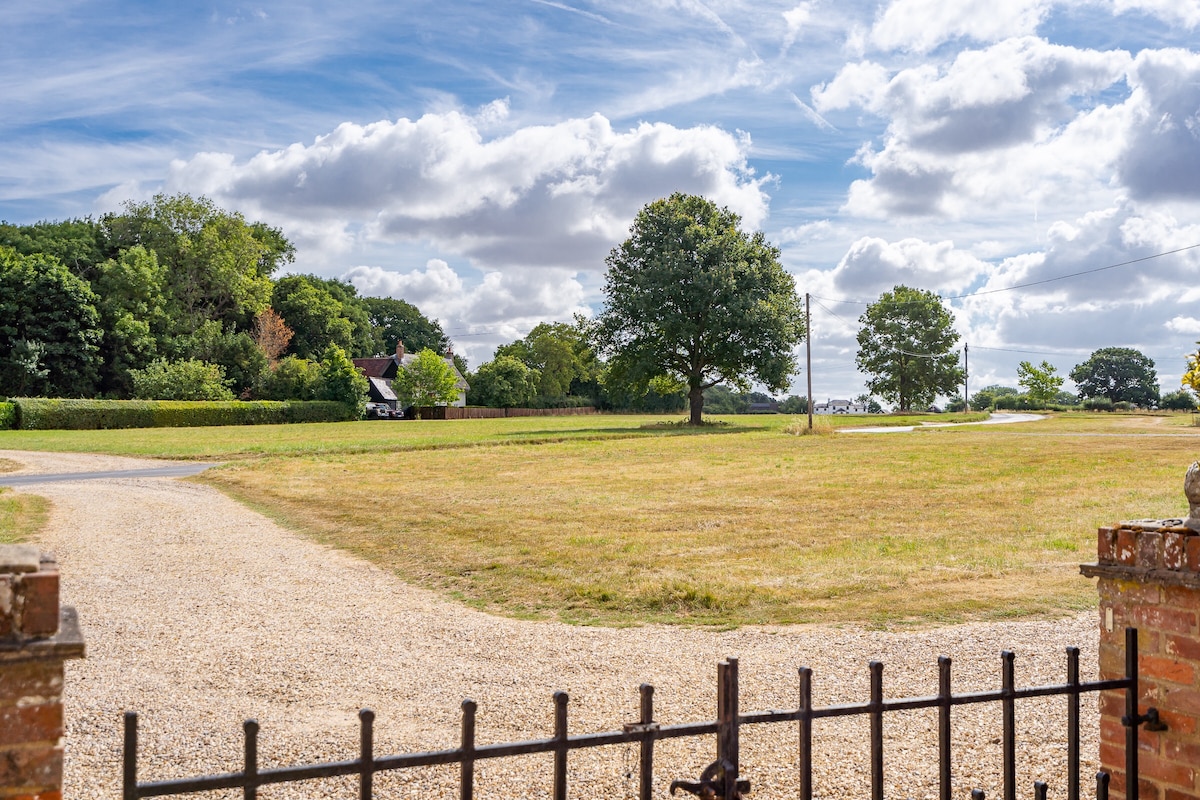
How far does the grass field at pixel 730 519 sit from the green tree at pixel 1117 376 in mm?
84552

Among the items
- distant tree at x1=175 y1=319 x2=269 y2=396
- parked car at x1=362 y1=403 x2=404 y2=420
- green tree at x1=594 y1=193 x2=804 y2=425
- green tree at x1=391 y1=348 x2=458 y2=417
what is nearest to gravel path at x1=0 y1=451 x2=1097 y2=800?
green tree at x1=594 y1=193 x2=804 y2=425

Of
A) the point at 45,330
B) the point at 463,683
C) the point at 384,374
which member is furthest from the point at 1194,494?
the point at 384,374

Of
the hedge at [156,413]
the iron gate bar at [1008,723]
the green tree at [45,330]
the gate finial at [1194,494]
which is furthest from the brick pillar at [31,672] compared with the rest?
the green tree at [45,330]

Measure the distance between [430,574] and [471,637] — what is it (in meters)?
3.59

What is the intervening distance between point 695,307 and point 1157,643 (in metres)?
47.9

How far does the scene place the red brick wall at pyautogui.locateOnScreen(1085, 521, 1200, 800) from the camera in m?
3.65

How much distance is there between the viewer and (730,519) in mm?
16219

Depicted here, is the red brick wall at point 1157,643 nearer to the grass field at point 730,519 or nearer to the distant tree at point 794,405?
the grass field at point 730,519

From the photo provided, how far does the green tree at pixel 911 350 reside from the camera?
8738 cm

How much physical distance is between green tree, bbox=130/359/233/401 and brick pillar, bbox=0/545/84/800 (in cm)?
6521

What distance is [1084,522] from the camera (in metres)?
14.6

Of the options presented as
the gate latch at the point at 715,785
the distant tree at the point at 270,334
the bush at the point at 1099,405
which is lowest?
the gate latch at the point at 715,785

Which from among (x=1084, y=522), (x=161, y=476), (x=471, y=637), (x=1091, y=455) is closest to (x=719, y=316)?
(x=1091, y=455)

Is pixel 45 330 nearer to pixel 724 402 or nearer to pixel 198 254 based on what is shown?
pixel 198 254
